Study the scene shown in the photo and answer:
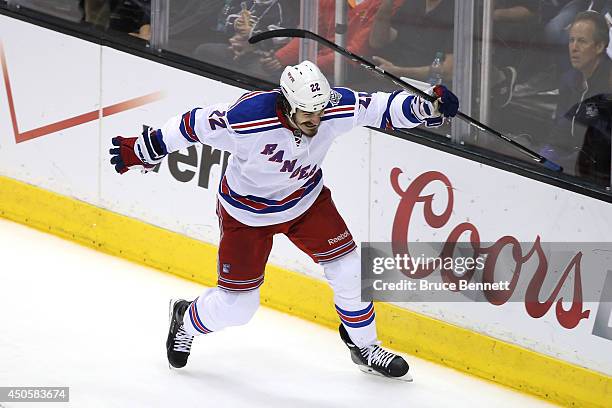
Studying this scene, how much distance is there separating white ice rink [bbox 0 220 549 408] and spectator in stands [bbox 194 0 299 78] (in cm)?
108

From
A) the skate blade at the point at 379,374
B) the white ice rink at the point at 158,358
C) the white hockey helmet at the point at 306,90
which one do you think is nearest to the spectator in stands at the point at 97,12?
the white ice rink at the point at 158,358

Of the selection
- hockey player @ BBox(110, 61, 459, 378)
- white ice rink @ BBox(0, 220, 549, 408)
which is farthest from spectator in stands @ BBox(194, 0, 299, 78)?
hockey player @ BBox(110, 61, 459, 378)

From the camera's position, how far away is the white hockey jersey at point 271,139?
5219mm

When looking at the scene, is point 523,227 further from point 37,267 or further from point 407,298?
point 37,267

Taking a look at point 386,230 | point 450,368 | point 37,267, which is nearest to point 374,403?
point 450,368

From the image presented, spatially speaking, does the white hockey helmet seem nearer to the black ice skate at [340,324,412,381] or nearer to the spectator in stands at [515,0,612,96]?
the spectator in stands at [515,0,612,96]

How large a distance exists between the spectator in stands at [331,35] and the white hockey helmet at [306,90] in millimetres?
1128

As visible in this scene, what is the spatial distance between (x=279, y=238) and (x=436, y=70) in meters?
1.14

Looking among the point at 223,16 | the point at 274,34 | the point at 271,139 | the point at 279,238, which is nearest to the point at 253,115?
the point at 271,139

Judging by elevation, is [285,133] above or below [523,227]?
above

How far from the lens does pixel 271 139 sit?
206 inches

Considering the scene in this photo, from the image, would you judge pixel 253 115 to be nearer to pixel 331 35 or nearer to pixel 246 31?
pixel 331 35

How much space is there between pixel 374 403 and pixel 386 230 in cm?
92

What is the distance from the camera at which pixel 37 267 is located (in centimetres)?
689
